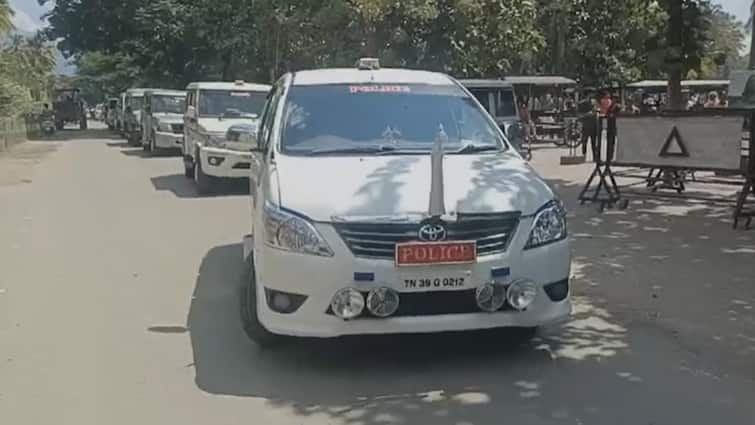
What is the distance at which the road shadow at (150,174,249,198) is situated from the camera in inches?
597

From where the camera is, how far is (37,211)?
13133 millimetres

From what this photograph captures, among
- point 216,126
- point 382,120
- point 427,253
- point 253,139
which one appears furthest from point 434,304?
point 216,126

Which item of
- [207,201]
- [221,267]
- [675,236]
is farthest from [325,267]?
[207,201]

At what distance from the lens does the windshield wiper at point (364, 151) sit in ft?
19.7

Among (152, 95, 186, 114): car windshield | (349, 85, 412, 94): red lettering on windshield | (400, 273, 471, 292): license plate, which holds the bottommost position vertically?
(400, 273, 471, 292): license plate

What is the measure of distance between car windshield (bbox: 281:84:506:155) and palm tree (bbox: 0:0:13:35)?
21.1 metres

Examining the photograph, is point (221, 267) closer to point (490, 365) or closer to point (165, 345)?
point (165, 345)

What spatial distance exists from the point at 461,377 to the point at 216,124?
11281mm

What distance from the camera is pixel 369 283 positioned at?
495 cm

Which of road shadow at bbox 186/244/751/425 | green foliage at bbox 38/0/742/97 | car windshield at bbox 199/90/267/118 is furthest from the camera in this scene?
green foliage at bbox 38/0/742/97

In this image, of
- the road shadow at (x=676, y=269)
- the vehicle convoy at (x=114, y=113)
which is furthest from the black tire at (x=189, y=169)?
the vehicle convoy at (x=114, y=113)

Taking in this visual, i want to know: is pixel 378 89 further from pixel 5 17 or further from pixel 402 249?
pixel 5 17

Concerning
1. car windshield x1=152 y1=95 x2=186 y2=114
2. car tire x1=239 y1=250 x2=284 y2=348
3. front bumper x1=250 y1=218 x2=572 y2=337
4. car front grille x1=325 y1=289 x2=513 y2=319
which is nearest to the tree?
front bumper x1=250 y1=218 x2=572 y2=337

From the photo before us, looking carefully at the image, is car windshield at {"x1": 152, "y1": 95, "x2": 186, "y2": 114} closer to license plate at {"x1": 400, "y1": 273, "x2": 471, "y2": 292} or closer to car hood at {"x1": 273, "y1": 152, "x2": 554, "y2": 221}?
car hood at {"x1": 273, "y1": 152, "x2": 554, "y2": 221}
